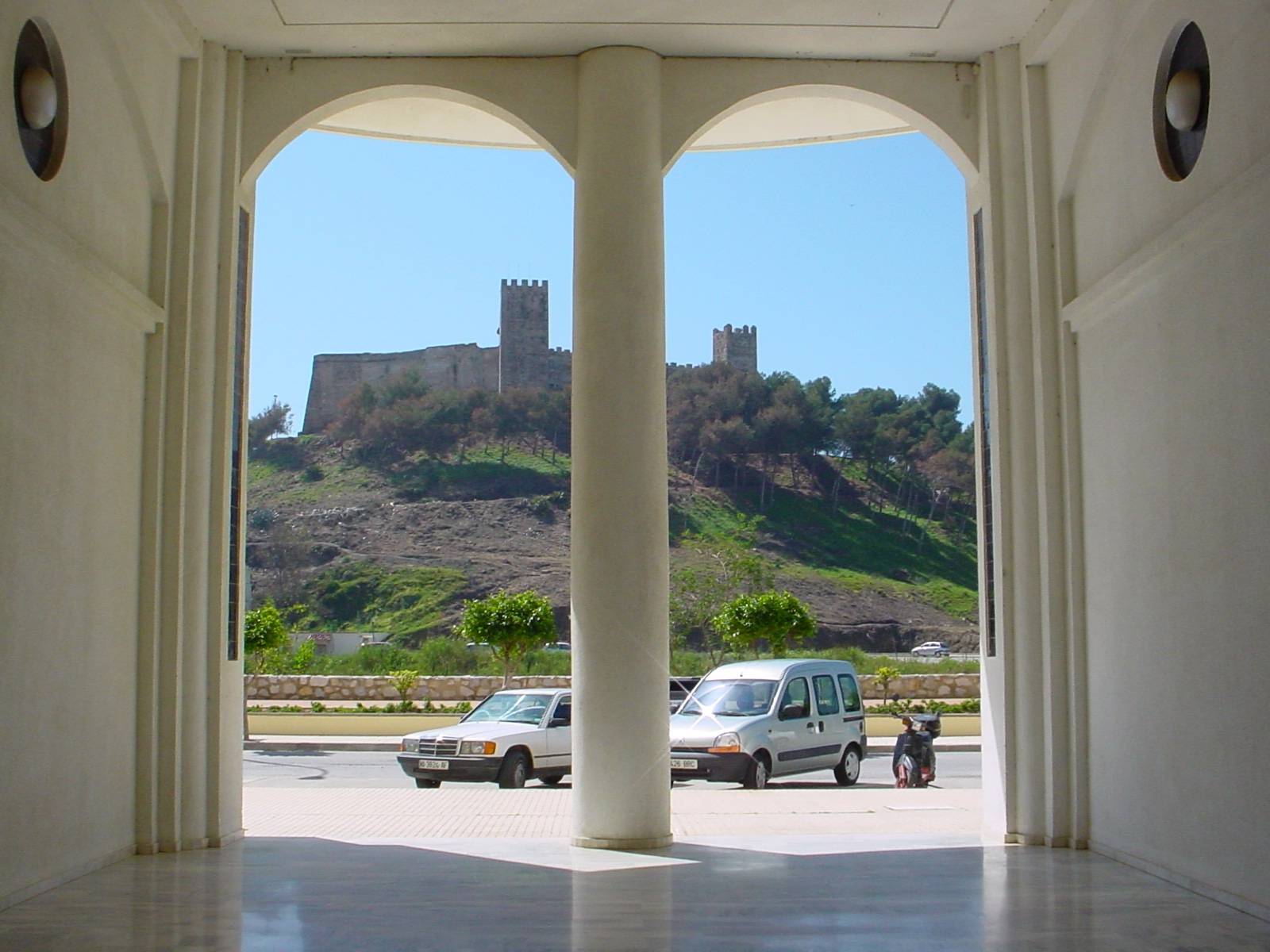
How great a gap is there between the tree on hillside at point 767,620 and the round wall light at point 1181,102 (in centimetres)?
1762

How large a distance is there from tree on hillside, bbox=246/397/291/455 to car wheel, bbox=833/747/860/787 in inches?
1865

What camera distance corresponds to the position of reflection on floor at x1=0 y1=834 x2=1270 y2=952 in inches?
177

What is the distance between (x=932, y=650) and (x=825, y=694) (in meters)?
31.9

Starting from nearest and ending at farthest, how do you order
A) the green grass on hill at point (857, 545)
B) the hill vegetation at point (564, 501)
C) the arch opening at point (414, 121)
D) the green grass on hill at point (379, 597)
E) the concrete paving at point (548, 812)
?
the arch opening at point (414, 121) < the concrete paving at point (548, 812) < the green grass on hill at point (379, 597) < the hill vegetation at point (564, 501) < the green grass on hill at point (857, 545)

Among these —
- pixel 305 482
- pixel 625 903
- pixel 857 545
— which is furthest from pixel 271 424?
pixel 625 903

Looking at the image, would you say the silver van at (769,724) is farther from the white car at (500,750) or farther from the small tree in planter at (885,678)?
the small tree in planter at (885,678)

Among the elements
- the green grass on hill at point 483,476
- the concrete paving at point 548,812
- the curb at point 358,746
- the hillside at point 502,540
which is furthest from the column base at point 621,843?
the green grass on hill at point 483,476

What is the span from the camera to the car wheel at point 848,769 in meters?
13.4

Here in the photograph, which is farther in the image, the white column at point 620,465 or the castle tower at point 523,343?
the castle tower at point 523,343

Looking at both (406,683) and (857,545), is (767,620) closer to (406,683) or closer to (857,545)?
(406,683)

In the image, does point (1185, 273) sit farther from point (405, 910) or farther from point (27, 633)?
point (27, 633)

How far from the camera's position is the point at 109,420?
6.15 m

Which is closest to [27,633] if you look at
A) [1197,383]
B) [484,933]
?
[484,933]

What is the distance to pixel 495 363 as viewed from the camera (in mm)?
62812
